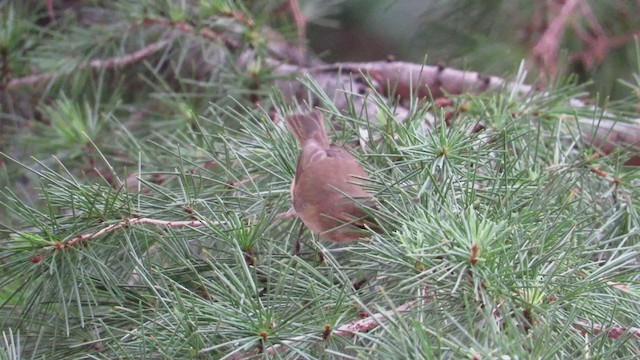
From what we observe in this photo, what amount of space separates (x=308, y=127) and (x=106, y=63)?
2.00ft

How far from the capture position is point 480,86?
126 centimetres

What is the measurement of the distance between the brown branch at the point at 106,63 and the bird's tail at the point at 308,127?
1.75ft

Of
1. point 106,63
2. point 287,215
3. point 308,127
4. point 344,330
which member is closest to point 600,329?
point 344,330

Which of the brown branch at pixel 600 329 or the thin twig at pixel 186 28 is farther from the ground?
the brown branch at pixel 600 329

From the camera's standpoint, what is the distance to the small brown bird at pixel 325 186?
0.80m

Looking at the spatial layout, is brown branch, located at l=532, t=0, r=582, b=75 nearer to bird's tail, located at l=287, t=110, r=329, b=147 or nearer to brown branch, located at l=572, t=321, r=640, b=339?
bird's tail, located at l=287, t=110, r=329, b=147

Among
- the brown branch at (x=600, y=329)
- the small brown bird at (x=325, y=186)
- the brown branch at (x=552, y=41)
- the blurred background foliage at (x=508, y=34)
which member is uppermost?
the brown branch at (x=600, y=329)

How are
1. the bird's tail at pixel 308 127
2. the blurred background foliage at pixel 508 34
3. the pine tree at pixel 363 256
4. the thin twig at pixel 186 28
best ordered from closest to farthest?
the pine tree at pixel 363 256, the bird's tail at pixel 308 127, the thin twig at pixel 186 28, the blurred background foliage at pixel 508 34

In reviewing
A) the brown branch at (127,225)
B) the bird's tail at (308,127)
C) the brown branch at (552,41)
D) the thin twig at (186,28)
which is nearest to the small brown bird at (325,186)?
the bird's tail at (308,127)

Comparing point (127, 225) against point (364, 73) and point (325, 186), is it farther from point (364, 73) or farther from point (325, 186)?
point (364, 73)

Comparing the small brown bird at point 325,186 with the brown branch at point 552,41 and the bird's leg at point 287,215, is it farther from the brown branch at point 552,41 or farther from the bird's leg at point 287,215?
the brown branch at point 552,41

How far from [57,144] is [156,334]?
2.52 ft

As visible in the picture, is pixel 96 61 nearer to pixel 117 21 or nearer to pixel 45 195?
pixel 117 21

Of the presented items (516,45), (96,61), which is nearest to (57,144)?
(96,61)
